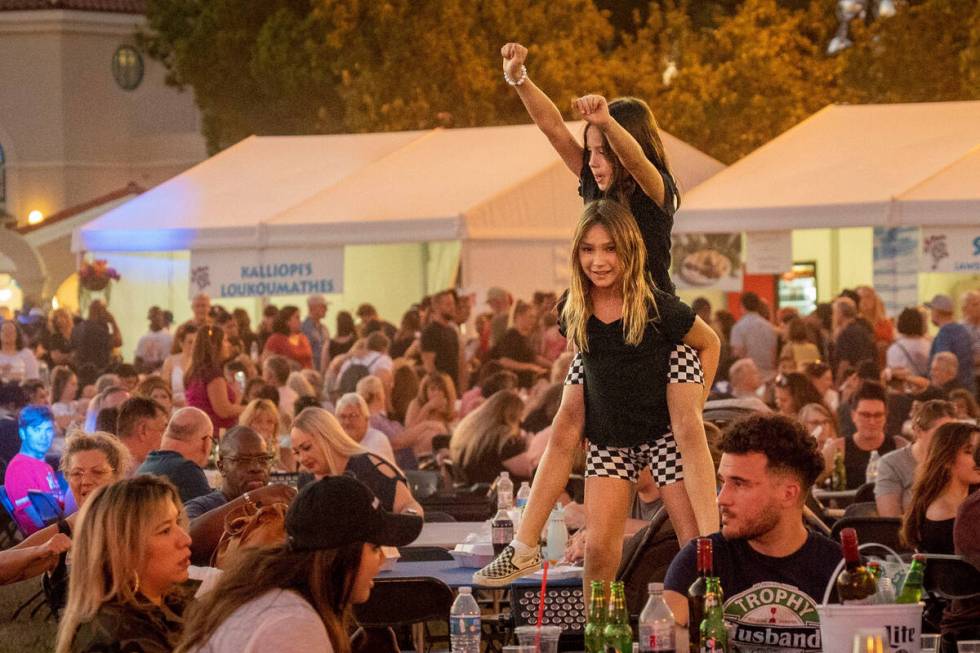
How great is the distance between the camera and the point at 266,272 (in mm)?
20016

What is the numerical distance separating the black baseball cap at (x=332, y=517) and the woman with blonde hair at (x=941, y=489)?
4.14 meters

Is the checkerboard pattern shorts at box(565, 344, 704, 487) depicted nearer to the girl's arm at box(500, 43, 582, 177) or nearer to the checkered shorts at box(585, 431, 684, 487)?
the checkered shorts at box(585, 431, 684, 487)

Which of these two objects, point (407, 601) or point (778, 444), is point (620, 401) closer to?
point (407, 601)

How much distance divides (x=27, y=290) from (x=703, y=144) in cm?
2031

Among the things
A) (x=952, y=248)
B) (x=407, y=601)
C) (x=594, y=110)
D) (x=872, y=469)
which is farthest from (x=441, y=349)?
(x=594, y=110)

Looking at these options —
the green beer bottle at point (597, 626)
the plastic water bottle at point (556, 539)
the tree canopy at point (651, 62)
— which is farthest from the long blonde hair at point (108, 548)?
the tree canopy at point (651, 62)

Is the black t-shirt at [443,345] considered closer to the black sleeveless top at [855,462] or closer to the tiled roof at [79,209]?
the black sleeveless top at [855,462]

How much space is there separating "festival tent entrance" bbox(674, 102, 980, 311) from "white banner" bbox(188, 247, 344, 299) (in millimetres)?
3752

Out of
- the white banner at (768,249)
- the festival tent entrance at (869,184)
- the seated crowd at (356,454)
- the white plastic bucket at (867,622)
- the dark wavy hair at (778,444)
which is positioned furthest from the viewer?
the white banner at (768,249)

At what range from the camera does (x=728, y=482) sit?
220 inches

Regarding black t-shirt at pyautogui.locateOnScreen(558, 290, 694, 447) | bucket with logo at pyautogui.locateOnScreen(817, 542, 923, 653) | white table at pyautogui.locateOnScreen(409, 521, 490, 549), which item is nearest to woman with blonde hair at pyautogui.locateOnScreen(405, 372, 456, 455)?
white table at pyautogui.locateOnScreen(409, 521, 490, 549)

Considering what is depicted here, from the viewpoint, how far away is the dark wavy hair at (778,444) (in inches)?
221

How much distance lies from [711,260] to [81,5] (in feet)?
123

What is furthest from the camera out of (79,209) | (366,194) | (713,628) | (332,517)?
(79,209)
